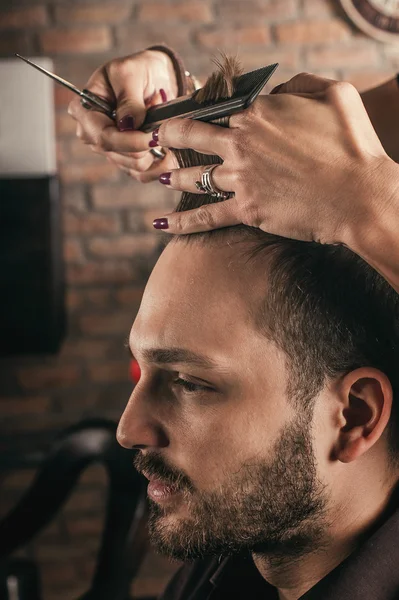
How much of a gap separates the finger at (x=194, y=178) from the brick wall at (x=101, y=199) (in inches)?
84.3

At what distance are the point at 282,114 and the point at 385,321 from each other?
1.24 feet

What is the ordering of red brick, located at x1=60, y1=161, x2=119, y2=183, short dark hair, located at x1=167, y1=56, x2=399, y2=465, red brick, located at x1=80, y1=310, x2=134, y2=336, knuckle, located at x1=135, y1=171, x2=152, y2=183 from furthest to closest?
red brick, located at x1=80, y1=310, x2=134, y2=336
red brick, located at x1=60, y1=161, x2=119, y2=183
knuckle, located at x1=135, y1=171, x2=152, y2=183
short dark hair, located at x1=167, y1=56, x2=399, y2=465

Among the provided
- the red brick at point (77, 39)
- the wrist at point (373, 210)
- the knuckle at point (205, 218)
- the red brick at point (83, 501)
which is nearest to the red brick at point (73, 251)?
the red brick at point (77, 39)

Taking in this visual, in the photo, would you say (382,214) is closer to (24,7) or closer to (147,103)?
(147,103)

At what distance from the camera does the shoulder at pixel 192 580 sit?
139 cm

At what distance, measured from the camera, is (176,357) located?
1.15 metres

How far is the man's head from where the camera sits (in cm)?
110

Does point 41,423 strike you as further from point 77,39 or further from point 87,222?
point 77,39

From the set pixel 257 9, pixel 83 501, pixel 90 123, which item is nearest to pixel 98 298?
pixel 83 501

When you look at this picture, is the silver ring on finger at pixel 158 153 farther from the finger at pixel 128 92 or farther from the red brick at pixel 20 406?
the red brick at pixel 20 406

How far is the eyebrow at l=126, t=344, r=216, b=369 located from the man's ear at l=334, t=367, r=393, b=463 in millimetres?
213

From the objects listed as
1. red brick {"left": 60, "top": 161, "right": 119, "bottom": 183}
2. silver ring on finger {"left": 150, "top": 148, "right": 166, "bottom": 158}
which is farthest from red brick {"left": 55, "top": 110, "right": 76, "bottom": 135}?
silver ring on finger {"left": 150, "top": 148, "right": 166, "bottom": 158}

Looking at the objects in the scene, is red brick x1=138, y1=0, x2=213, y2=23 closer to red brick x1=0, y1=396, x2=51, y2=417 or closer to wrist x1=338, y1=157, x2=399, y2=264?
red brick x1=0, y1=396, x2=51, y2=417

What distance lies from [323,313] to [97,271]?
93.0 inches
